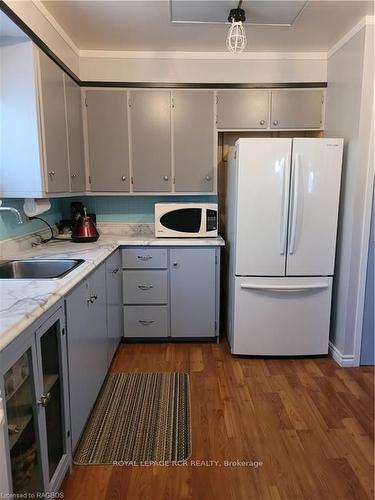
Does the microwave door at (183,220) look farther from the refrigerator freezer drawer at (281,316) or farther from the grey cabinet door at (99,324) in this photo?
the grey cabinet door at (99,324)

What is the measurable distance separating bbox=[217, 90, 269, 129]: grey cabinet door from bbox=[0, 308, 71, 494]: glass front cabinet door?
2.24 metres

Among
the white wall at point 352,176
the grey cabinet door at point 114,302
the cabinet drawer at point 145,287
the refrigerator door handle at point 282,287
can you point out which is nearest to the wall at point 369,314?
the white wall at point 352,176

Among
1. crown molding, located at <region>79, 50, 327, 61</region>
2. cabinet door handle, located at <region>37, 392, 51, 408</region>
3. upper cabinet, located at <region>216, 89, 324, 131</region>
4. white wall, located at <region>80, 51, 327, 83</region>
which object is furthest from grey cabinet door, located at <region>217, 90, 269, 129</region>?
cabinet door handle, located at <region>37, 392, 51, 408</region>

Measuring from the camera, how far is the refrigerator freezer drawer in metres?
2.61

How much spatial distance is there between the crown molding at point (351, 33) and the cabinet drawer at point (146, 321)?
2.49 metres

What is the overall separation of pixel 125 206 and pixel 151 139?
0.72m

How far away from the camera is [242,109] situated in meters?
2.97

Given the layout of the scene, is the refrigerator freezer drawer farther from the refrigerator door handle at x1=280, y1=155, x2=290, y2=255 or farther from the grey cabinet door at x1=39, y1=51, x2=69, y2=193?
the grey cabinet door at x1=39, y1=51, x2=69, y2=193

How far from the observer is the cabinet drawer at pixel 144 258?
9.27ft

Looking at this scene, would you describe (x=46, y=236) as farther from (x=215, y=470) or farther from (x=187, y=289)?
(x=215, y=470)

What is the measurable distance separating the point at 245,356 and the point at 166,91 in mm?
2318

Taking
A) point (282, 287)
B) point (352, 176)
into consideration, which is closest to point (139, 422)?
point (282, 287)

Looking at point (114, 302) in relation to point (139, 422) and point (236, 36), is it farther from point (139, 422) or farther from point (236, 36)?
point (236, 36)

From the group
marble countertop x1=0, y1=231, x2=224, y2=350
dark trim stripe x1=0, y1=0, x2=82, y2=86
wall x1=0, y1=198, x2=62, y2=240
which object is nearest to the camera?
marble countertop x1=0, y1=231, x2=224, y2=350
